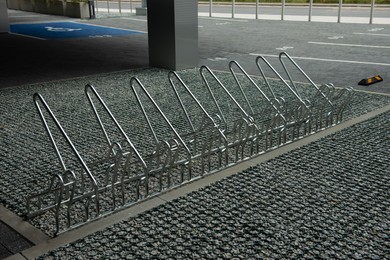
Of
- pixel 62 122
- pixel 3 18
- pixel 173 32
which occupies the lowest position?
pixel 62 122

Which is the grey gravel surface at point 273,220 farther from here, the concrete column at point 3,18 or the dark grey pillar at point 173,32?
the concrete column at point 3,18

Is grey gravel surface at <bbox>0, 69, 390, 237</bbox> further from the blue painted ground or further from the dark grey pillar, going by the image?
the blue painted ground

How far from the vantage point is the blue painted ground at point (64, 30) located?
1602 centimetres

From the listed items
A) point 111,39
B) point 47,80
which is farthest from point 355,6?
point 47,80

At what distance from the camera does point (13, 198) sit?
13.5ft

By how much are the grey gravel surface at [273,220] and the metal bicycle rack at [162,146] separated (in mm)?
301

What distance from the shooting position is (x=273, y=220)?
12.1 feet

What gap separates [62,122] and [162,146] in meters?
1.82

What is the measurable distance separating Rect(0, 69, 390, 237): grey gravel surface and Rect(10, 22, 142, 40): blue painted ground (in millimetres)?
6932

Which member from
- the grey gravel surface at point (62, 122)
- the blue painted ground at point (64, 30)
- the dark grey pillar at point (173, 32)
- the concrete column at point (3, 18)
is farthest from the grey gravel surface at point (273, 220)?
the concrete column at point (3, 18)

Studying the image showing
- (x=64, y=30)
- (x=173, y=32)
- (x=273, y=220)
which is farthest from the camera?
(x=64, y=30)

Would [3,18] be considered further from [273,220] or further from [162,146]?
[273,220]

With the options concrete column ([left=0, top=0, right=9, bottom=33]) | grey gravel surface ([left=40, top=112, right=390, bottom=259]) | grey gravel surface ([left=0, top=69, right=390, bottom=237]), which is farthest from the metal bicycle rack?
concrete column ([left=0, top=0, right=9, bottom=33])

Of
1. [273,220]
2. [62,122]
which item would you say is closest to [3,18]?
[62,122]
